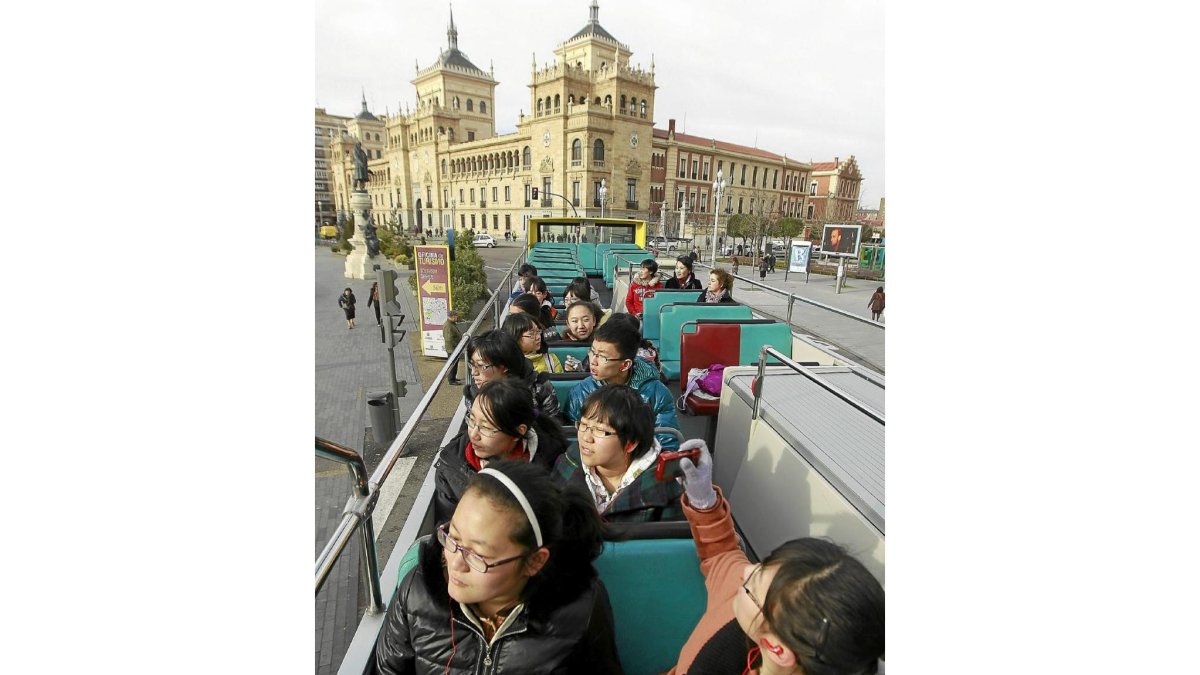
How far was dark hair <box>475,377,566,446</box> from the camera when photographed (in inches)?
77.0

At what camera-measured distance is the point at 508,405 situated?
196 cm

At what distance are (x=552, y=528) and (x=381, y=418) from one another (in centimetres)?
717

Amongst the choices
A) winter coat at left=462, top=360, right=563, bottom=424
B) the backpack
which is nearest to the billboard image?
the backpack

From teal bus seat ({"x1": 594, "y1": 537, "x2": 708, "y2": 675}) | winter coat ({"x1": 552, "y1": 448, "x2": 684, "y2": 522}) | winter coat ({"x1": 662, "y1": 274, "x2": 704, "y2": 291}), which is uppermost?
winter coat ({"x1": 662, "y1": 274, "x2": 704, "y2": 291})

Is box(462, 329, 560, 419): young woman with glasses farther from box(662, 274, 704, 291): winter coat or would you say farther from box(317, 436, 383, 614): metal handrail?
box(662, 274, 704, 291): winter coat

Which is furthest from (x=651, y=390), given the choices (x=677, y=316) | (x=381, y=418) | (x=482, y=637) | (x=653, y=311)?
(x=381, y=418)

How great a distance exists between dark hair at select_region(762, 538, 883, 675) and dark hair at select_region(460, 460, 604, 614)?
0.51m
